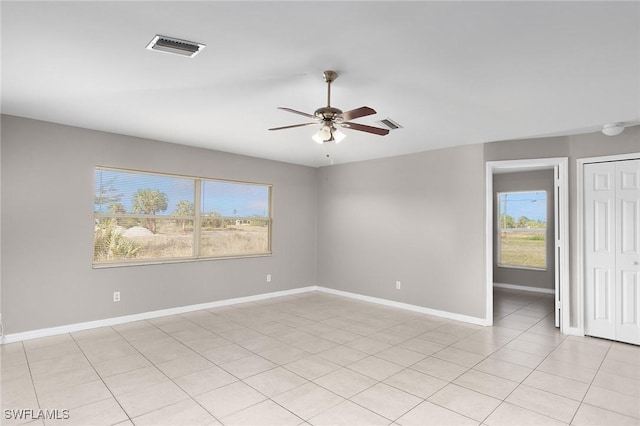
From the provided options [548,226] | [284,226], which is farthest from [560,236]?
[284,226]

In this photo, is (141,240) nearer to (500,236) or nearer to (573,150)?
(573,150)

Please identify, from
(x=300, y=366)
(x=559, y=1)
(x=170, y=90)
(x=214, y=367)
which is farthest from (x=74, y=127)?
(x=559, y=1)

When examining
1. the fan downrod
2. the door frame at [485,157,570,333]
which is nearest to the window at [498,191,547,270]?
the door frame at [485,157,570,333]

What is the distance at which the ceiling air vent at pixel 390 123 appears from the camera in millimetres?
4014

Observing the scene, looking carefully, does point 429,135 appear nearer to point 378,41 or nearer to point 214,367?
point 378,41

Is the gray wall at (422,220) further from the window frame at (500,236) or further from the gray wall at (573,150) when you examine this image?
the window frame at (500,236)

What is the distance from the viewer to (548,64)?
2586 millimetres

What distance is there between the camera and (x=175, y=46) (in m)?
2.39

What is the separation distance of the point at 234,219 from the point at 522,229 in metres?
6.02

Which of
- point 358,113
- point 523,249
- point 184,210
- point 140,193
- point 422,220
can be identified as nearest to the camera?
point 358,113

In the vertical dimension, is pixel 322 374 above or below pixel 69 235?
below

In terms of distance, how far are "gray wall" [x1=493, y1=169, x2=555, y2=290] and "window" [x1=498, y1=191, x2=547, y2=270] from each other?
9 cm

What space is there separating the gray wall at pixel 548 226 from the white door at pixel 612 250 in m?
3.04

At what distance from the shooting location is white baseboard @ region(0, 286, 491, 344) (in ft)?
13.4
